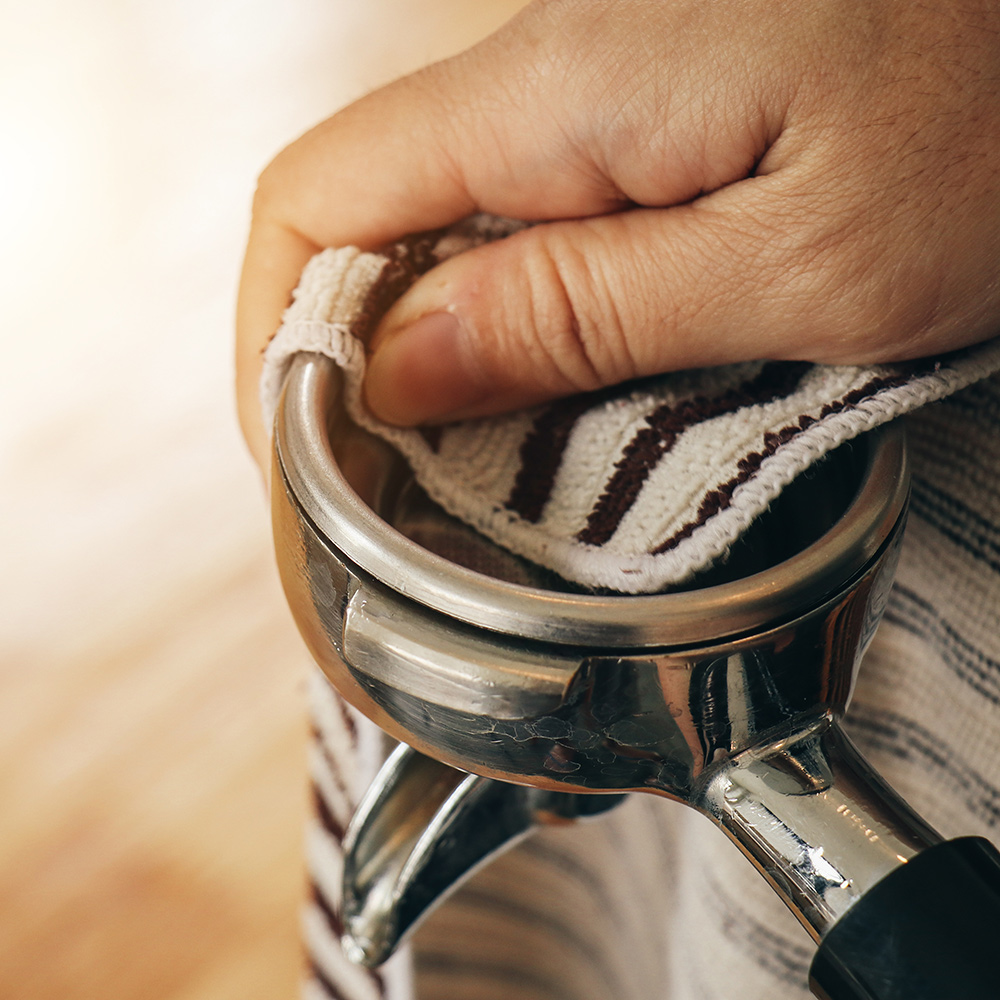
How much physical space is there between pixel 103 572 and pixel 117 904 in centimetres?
13

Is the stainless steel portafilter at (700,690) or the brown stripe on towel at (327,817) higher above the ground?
the stainless steel portafilter at (700,690)

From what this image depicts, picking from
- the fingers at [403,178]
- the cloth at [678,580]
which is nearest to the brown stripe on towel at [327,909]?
the cloth at [678,580]

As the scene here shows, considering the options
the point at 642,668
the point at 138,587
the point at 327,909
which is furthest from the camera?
the point at 138,587

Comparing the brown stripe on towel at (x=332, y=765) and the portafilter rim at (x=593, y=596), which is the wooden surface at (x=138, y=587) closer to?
the brown stripe on towel at (x=332, y=765)

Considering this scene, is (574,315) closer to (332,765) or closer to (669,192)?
(669,192)

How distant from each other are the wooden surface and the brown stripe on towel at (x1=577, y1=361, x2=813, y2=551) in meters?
0.21

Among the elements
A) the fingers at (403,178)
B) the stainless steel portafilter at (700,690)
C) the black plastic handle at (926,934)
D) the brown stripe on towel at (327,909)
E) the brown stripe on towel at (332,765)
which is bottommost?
the brown stripe on towel at (327,909)

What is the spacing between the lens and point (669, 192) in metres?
0.15

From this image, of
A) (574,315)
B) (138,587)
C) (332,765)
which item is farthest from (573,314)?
(138,587)

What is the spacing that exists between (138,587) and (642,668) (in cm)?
30

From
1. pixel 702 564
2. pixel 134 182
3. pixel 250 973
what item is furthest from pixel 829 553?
pixel 134 182

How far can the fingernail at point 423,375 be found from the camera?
144mm

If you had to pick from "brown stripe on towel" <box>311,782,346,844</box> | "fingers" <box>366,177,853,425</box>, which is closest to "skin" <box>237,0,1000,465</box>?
"fingers" <box>366,177,853,425</box>

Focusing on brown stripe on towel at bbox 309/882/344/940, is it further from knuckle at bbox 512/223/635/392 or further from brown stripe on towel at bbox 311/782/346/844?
knuckle at bbox 512/223/635/392
